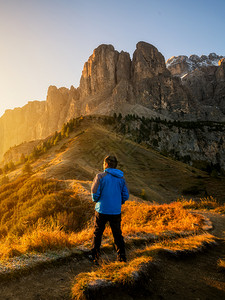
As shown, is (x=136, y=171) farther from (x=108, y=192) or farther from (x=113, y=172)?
(x=108, y=192)

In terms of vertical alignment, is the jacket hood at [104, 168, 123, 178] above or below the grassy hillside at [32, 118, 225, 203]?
above

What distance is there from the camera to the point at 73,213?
11.1 m

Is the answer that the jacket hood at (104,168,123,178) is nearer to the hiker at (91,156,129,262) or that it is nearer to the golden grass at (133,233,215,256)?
the hiker at (91,156,129,262)

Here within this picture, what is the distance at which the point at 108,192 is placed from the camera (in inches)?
192

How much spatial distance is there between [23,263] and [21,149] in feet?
434

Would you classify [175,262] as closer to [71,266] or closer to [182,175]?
[71,266]

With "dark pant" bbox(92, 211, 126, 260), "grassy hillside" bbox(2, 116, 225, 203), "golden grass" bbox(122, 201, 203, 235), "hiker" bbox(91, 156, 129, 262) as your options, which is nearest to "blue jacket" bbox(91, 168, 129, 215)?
"hiker" bbox(91, 156, 129, 262)

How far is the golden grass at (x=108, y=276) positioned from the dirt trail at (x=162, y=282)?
228 mm

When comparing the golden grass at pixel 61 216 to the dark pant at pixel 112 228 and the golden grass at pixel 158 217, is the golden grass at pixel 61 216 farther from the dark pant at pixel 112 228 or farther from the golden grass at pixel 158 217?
the dark pant at pixel 112 228

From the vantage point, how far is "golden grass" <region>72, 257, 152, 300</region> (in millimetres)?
3240

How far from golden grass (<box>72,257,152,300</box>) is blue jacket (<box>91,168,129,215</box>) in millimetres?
1211

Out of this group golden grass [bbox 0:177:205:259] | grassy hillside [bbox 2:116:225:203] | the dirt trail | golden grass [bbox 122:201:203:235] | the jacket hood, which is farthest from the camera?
grassy hillside [bbox 2:116:225:203]

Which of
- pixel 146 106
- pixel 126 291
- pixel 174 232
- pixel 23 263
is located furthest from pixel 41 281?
pixel 146 106

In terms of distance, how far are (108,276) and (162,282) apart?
1.05 m
